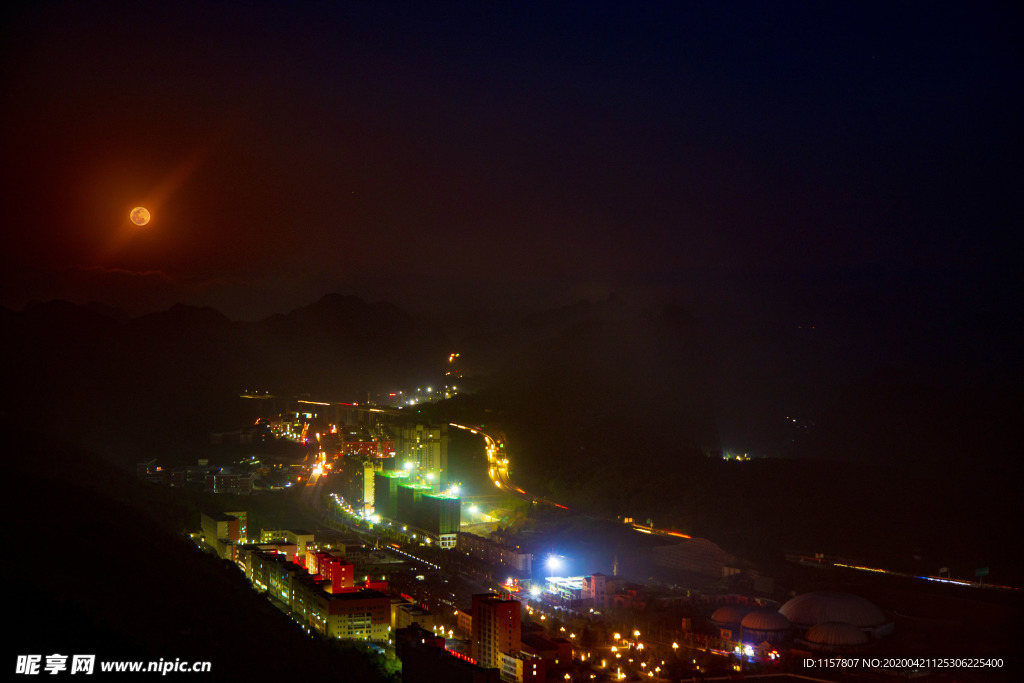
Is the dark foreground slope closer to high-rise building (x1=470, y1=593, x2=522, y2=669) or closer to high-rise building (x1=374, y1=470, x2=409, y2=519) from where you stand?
high-rise building (x1=470, y1=593, x2=522, y2=669)

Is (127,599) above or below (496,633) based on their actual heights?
above

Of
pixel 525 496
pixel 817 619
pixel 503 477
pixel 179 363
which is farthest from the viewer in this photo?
pixel 179 363

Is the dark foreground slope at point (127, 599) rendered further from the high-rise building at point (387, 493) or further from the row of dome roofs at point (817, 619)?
the high-rise building at point (387, 493)

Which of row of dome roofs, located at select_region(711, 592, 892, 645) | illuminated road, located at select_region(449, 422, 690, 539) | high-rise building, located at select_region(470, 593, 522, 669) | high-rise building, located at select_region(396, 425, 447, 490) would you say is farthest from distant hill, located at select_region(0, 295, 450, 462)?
row of dome roofs, located at select_region(711, 592, 892, 645)

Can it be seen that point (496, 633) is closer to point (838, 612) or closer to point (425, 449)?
point (838, 612)

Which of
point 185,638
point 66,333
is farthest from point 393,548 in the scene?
point 66,333

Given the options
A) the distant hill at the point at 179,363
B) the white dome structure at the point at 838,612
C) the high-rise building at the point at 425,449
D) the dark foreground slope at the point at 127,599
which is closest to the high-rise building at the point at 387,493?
the high-rise building at the point at 425,449

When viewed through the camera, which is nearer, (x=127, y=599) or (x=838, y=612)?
(x=127, y=599)

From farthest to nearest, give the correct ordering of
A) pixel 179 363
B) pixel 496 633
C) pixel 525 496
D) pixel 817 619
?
1. pixel 179 363
2. pixel 525 496
3. pixel 817 619
4. pixel 496 633

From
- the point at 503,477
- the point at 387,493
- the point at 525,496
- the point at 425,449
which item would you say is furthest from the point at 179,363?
the point at 525,496
